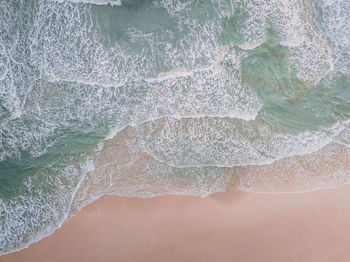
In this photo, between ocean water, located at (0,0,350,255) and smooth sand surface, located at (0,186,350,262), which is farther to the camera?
smooth sand surface, located at (0,186,350,262)

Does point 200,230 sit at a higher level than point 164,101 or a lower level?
lower

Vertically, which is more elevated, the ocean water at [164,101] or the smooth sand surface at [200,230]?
the ocean water at [164,101]

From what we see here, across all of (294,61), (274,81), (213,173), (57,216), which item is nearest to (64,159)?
(57,216)

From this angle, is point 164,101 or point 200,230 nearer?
point 164,101

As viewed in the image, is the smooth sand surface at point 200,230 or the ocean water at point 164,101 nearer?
the ocean water at point 164,101

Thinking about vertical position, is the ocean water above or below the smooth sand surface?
above
